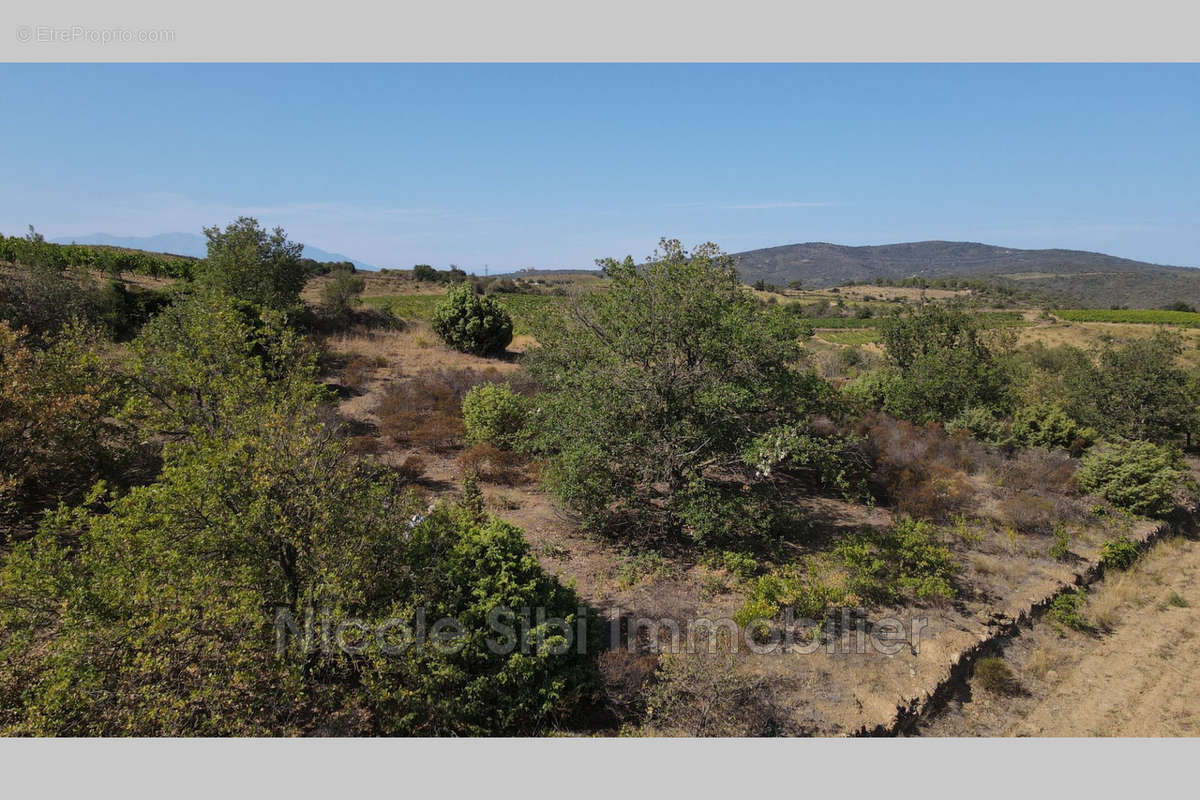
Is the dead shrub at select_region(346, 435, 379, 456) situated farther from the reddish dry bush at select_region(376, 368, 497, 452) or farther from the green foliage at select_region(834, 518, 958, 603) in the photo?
the green foliage at select_region(834, 518, 958, 603)

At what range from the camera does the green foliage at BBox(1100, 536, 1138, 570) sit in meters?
13.6

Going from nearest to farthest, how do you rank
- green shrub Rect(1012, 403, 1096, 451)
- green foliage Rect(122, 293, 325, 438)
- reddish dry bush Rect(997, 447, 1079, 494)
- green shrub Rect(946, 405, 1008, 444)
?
1. green foliage Rect(122, 293, 325, 438)
2. reddish dry bush Rect(997, 447, 1079, 494)
3. green shrub Rect(1012, 403, 1096, 451)
4. green shrub Rect(946, 405, 1008, 444)

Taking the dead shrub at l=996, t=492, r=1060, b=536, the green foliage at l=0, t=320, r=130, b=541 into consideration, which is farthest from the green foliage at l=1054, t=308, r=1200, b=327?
the green foliage at l=0, t=320, r=130, b=541

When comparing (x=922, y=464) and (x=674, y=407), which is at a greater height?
(x=674, y=407)

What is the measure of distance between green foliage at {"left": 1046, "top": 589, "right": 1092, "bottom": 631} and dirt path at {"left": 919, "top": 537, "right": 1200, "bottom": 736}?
0.17m

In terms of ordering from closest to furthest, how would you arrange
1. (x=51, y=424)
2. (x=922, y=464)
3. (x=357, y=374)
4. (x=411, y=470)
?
(x=51, y=424) → (x=411, y=470) → (x=922, y=464) → (x=357, y=374)

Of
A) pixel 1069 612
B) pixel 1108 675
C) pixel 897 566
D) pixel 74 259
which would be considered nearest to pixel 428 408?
pixel 897 566

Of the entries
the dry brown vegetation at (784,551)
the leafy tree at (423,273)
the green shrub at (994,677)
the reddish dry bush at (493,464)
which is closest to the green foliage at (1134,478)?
the dry brown vegetation at (784,551)

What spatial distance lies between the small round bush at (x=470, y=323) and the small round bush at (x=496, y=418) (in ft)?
39.2

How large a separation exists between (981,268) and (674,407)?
19215 centimetres

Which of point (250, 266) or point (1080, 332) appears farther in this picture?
point (1080, 332)

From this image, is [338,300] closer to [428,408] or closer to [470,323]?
[470,323]

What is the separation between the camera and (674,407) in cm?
1149

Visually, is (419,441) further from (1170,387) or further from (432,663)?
(1170,387)
